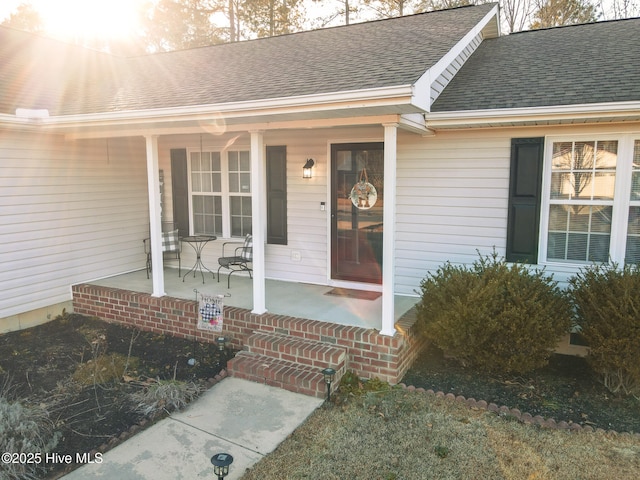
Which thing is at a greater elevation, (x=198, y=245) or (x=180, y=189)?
(x=180, y=189)

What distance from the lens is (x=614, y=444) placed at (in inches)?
147

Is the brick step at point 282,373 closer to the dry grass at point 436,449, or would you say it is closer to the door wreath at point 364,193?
the dry grass at point 436,449

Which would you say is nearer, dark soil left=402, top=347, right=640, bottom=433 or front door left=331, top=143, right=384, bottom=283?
dark soil left=402, top=347, right=640, bottom=433

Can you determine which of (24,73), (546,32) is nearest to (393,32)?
(546,32)

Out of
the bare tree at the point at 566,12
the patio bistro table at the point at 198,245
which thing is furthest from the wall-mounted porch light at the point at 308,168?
the bare tree at the point at 566,12

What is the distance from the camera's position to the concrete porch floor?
18.0 ft

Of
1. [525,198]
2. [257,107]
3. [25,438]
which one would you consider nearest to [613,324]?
[525,198]

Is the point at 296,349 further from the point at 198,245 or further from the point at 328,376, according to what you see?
the point at 198,245

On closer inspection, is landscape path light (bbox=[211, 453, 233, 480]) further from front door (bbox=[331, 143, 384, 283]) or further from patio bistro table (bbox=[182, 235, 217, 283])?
patio bistro table (bbox=[182, 235, 217, 283])

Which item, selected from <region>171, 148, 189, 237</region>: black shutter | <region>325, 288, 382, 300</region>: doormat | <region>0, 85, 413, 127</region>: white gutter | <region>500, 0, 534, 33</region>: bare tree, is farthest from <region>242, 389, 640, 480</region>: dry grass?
<region>500, 0, 534, 33</region>: bare tree

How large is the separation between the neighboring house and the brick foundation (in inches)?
8.6

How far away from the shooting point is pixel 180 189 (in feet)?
26.2

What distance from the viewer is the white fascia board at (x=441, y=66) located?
417cm

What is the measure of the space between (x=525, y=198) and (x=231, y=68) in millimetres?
4459
